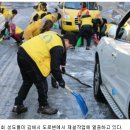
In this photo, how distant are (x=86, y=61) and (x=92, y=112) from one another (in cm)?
484

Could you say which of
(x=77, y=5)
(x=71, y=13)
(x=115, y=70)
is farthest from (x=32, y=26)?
(x=77, y=5)

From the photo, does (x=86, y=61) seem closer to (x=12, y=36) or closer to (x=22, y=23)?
(x=12, y=36)

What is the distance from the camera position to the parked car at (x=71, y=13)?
672 inches

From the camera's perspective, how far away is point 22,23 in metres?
22.2

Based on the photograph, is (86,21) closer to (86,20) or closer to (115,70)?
(86,20)

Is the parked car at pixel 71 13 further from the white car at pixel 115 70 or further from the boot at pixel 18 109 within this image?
the boot at pixel 18 109

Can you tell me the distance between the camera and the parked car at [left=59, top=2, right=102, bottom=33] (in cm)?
1706

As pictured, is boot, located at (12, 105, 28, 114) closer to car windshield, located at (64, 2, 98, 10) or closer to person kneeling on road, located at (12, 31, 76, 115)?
person kneeling on road, located at (12, 31, 76, 115)

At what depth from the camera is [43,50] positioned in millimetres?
6676

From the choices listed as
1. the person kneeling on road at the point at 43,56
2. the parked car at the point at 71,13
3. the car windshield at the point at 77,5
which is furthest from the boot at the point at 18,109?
the car windshield at the point at 77,5

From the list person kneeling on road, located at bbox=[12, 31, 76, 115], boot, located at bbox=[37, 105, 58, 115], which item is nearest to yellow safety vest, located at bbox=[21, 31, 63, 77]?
person kneeling on road, located at bbox=[12, 31, 76, 115]

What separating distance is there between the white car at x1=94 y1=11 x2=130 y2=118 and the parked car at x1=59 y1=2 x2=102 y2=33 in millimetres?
9180

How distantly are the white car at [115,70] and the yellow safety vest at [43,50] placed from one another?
0.78 meters

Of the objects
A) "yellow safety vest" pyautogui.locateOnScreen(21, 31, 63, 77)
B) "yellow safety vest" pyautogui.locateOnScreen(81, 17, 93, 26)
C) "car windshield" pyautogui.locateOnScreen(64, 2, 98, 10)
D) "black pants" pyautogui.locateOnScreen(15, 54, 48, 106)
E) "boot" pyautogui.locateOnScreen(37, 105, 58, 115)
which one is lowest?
"car windshield" pyautogui.locateOnScreen(64, 2, 98, 10)
